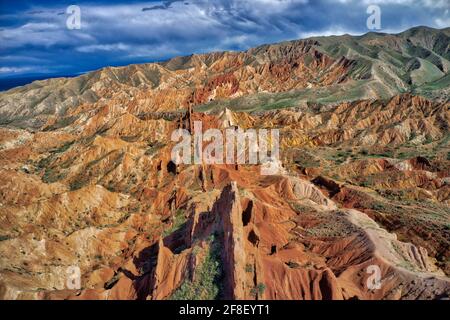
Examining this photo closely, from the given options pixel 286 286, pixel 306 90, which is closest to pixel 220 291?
pixel 286 286

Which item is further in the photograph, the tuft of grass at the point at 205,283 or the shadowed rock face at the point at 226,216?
the shadowed rock face at the point at 226,216

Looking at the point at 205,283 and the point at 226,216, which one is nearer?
the point at 205,283

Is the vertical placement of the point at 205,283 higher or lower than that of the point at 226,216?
lower

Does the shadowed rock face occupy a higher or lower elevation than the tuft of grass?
higher

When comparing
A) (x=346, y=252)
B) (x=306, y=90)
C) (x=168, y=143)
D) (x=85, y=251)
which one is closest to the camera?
(x=346, y=252)

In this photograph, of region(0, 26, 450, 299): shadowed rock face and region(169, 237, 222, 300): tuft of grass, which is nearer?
region(169, 237, 222, 300): tuft of grass

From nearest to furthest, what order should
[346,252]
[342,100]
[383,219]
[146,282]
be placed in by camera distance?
[146,282], [346,252], [383,219], [342,100]

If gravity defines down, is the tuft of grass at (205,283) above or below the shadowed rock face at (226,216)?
below
